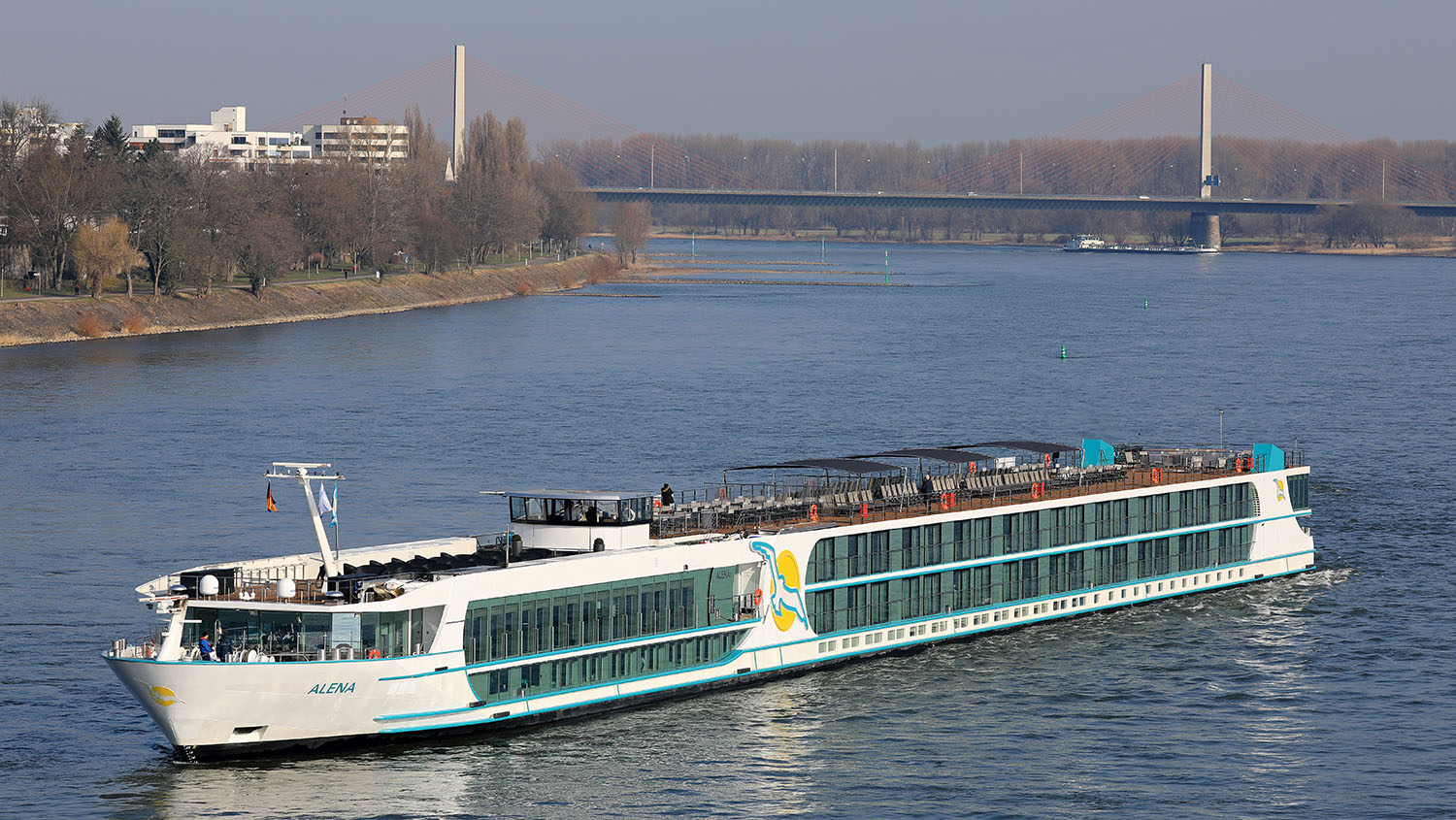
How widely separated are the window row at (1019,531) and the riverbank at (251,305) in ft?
266

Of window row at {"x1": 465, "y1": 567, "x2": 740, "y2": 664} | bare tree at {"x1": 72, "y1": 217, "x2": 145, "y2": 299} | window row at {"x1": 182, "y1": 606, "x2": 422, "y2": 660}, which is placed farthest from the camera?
bare tree at {"x1": 72, "y1": 217, "x2": 145, "y2": 299}

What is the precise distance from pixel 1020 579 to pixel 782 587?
28.0ft

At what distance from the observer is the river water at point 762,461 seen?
3328cm

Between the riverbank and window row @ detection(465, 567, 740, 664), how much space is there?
270 feet

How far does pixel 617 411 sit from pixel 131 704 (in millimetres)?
48689

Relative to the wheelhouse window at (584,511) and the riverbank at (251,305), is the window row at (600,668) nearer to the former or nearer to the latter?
the wheelhouse window at (584,511)

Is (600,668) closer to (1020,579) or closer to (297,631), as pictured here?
(297,631)

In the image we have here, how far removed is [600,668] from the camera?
37.0 m

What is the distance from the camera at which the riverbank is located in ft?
372

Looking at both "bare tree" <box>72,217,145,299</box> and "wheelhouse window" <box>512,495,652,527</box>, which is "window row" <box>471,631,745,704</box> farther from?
"bare tree" <box>72,217,145,299</box>

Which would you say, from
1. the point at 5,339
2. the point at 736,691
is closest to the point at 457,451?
the point at 736,691

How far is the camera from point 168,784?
1276 inches

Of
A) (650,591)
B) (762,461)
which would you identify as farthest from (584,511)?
(762,461)

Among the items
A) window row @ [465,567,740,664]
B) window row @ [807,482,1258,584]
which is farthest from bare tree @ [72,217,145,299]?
window row @ [465,567,740,664]
